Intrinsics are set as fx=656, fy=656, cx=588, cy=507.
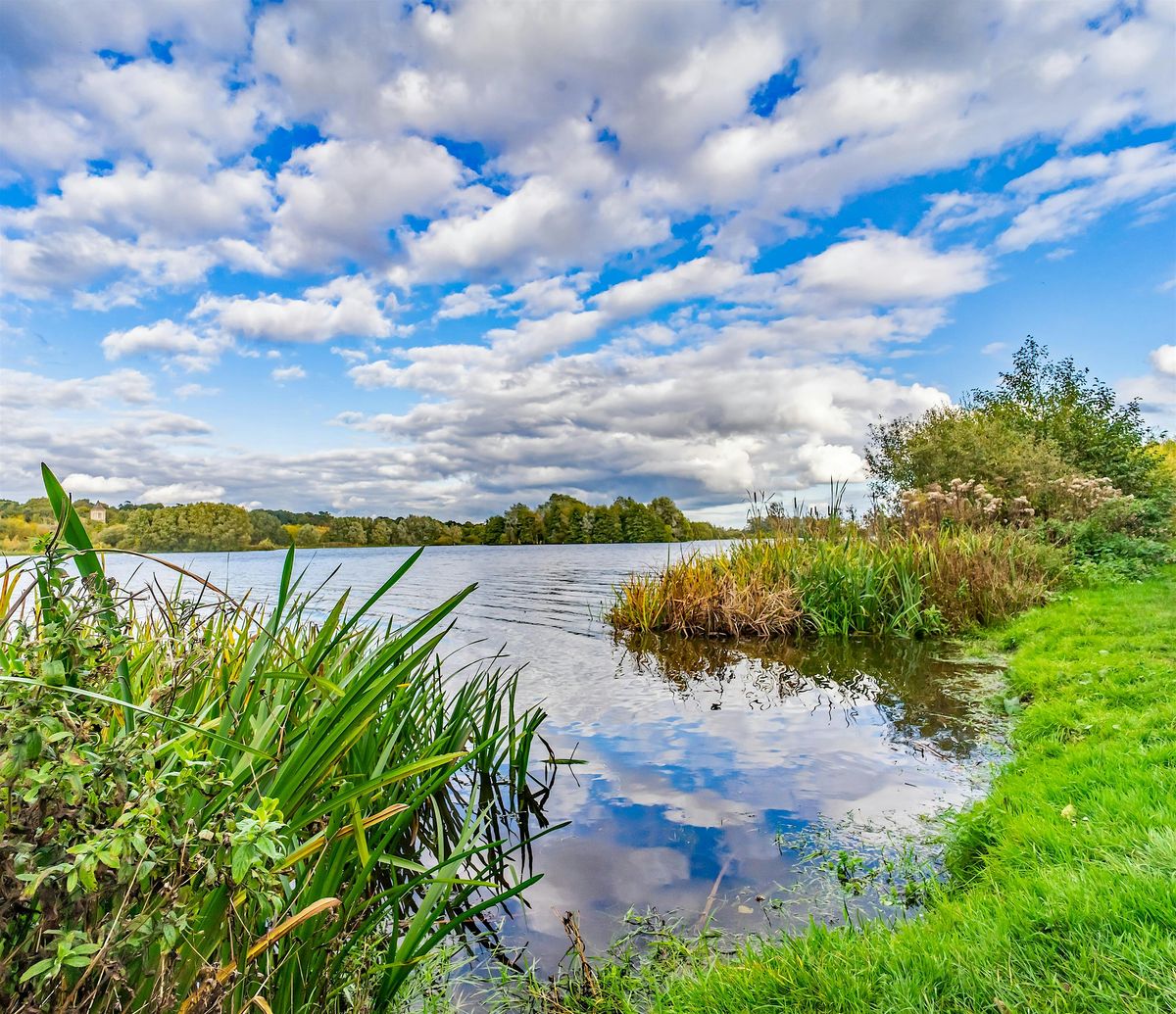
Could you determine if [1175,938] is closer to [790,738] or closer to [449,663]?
[790,738]

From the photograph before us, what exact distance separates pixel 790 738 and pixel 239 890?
525 cm

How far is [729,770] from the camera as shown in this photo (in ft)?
17.3

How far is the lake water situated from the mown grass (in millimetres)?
1009

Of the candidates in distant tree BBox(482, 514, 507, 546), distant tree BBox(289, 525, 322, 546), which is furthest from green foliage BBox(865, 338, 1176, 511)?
distant tree BBox(482, 514, 507, 546)

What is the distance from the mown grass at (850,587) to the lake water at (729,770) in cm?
101

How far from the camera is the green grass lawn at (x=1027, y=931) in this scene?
2.11 meters

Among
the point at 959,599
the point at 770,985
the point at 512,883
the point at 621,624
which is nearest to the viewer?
the point at 770,985

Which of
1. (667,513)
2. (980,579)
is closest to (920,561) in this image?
(980,579)

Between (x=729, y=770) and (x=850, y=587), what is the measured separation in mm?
7023

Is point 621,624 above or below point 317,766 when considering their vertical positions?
below

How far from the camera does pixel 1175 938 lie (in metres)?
2.14

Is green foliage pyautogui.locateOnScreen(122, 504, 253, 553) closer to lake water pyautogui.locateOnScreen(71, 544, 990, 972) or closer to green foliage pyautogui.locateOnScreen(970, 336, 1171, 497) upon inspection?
lake water pyautogui.locateOnScreen(71, 544, 990, 972)

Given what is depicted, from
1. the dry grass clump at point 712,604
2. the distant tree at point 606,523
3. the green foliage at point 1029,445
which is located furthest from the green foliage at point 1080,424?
the distant tree at point 606,523

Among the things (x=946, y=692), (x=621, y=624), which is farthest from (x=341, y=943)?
(x=621, y=624)
